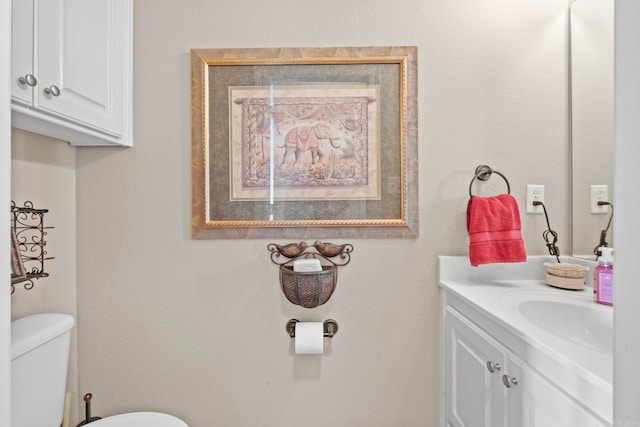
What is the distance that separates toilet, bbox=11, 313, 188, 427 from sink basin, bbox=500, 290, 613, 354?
1.28 m

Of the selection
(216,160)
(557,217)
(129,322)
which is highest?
(216,160)

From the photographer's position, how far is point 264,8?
1335 mm

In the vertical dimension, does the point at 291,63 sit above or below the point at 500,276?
above

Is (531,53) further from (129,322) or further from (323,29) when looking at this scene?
(129,322)

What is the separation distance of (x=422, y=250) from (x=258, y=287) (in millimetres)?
714

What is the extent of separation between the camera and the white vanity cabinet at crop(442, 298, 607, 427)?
2.38ft

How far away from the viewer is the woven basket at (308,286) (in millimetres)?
1194

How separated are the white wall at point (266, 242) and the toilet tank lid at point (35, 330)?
0.76ft

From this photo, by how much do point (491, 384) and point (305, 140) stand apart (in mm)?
1076

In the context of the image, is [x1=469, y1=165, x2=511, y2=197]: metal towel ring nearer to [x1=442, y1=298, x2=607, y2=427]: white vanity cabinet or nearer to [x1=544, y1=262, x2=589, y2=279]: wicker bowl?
[x1=544, y1=262, x2=589, y2=279]: wicker bowl

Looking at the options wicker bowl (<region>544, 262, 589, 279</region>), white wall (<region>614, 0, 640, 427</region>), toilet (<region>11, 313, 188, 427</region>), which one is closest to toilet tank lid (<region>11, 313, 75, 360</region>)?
toilet (<region>11, 313, 188, 427</region>)

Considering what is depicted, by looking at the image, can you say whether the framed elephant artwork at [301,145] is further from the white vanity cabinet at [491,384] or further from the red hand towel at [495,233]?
the white vanity cabinet at [491,384]

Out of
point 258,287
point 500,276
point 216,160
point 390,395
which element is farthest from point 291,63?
point 390,395

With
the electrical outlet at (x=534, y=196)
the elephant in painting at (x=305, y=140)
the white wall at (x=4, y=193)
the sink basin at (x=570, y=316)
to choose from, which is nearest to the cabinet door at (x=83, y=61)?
the white wall at (x=4, y=193)
